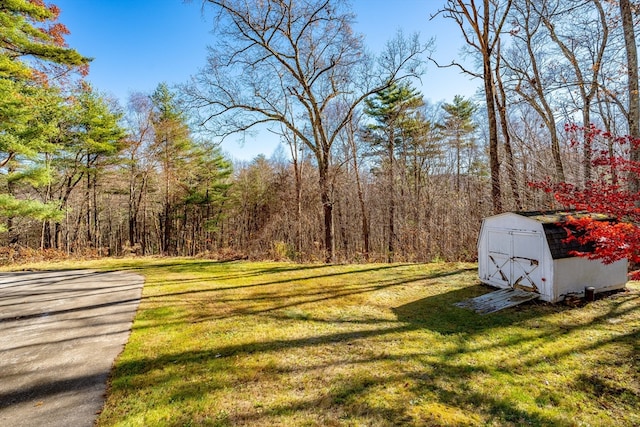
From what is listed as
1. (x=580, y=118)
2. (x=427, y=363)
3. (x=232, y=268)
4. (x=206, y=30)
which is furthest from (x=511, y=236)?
(x=206, y=30)

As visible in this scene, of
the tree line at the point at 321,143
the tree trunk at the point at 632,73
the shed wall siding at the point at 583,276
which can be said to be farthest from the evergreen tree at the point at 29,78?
the tree trunk at the point at 632,73

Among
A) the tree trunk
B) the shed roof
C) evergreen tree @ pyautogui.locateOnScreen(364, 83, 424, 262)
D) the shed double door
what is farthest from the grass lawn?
evergreen tree @ pyautogui.locateOnScreen(364, 83, 424, 262)

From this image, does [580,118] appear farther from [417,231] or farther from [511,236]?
[511,236]

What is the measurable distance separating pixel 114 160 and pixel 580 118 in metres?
24.0

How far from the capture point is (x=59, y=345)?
4387mm

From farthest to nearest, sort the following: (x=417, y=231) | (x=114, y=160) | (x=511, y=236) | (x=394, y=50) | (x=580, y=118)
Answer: (x=114, y=160), (x=417, y=231), (x=580, y=118), (x=394, y=50), (x=511, y=236)

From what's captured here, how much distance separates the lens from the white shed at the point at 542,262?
6.06 m

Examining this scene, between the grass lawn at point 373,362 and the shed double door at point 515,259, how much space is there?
0.68 meters

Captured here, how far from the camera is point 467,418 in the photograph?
2.82 meters

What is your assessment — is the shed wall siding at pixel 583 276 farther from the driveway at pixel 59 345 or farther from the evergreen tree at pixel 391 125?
the evergreen tree at pixel 391 125

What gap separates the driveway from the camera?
2955mm

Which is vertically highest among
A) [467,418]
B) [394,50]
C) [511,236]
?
[394,50]

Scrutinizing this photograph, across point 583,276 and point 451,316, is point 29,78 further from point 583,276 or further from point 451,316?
point 583,276

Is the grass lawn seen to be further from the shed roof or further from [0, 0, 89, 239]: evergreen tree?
[0, 0, 89, 239]: evergreen tree
